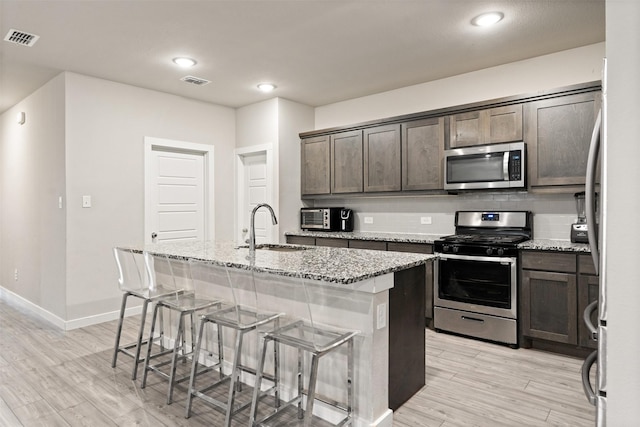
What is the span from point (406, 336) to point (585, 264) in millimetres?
1680

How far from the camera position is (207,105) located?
5270 millimetres

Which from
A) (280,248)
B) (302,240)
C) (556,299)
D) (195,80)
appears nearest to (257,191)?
(302,240)

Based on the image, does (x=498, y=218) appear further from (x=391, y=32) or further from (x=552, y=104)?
(x=391, y=32)

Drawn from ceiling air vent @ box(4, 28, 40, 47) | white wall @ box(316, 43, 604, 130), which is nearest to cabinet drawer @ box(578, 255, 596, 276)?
white wall @ box(316, 43, 604, 130)

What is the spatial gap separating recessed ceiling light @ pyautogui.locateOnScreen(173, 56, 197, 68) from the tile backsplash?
2.47 metres

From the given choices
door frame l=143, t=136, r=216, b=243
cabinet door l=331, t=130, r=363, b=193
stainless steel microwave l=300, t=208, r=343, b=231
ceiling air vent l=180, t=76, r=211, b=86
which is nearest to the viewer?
ceiling air vent l=180, t=76, r=211, b=86

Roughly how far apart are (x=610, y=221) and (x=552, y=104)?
2.67 m

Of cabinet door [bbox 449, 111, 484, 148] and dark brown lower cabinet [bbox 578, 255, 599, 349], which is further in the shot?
cabinet door [bbox 449, 111, 484, 148]

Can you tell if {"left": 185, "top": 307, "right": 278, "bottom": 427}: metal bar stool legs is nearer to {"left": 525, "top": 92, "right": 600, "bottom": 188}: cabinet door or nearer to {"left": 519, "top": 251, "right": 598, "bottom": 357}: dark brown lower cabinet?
{"left": 519, "top": 251, "right": 598, "bottom": 357}: dark brown lower cabinet

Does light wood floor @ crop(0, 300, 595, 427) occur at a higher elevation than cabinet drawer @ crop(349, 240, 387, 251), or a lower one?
lower

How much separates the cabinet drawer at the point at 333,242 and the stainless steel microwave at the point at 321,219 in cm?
29

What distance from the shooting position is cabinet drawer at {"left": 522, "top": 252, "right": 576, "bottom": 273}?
3.06 m

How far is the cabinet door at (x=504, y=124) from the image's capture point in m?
3.54

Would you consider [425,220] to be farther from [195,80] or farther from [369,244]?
[195,80]
